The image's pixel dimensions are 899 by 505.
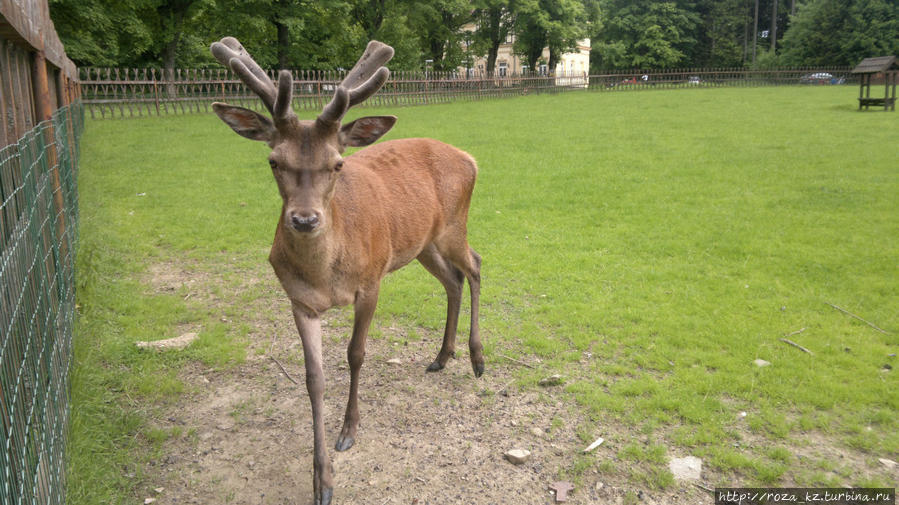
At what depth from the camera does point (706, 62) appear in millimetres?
63562

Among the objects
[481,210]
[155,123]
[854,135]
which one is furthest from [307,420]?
[155,123]

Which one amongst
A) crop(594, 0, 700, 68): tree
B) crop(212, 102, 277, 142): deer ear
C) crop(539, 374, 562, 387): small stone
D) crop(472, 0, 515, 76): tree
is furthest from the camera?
crop(594, 0, 700, 68): tree

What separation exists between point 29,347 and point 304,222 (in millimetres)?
1346

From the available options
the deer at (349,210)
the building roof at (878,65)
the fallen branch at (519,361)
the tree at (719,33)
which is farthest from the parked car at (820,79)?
the deer at (349,210)

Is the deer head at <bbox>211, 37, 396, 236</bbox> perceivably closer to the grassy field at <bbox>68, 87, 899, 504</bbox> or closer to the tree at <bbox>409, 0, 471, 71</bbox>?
the grassy field at <bbox>68, 87, 899, 504</bbox>

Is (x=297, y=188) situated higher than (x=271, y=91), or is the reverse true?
(x=271, y=91)

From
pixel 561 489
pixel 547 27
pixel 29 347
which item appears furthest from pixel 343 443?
pixel 547 27

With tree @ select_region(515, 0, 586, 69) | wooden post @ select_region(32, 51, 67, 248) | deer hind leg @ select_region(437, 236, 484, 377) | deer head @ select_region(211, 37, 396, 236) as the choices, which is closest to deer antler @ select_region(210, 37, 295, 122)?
Result: deer head @ select_region(211, 37, 396, 236)

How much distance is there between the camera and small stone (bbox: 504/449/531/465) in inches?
144

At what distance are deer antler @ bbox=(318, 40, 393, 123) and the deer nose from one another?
54 centimetres

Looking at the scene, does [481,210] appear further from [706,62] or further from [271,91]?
[706,62]

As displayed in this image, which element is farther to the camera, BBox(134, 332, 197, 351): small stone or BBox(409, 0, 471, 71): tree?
BBox(409, 0, 471, 71): tree

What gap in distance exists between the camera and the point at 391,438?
3.94 m

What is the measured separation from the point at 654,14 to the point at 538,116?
146 ft
